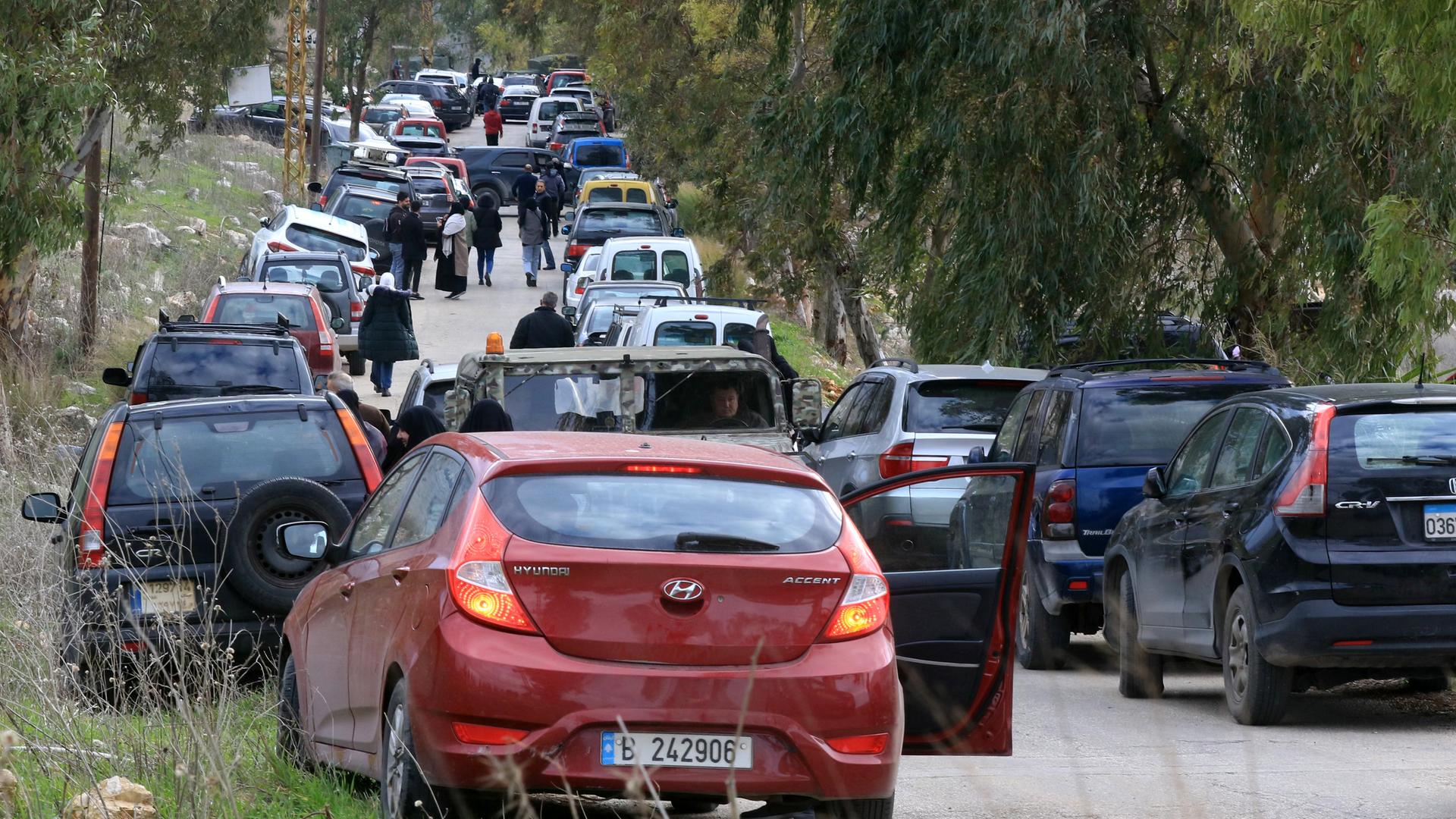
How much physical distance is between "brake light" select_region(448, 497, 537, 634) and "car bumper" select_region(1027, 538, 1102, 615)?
660 cm

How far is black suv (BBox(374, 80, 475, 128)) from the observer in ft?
253

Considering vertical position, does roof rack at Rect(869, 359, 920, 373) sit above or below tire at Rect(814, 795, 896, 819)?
above

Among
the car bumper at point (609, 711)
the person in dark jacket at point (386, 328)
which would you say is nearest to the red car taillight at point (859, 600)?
Answer: the car bumper at point (609, 711)

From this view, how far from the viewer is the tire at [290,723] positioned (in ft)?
25.2

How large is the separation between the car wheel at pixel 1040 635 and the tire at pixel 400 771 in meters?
6.50

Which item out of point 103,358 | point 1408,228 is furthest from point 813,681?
point 103,358

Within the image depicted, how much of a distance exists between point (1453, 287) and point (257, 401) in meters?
8.33

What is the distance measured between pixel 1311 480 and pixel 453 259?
2977 centimetres

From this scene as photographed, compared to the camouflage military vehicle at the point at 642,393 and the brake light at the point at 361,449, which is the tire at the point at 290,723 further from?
the camouflage military vehicle at the point at 642,393

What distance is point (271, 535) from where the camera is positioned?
906 cm

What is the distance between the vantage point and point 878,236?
68.8 feet

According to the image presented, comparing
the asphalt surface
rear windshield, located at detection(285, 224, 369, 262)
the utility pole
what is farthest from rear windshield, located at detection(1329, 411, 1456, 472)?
the utility pole

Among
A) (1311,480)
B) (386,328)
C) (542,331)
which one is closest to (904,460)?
A: (1311,480)

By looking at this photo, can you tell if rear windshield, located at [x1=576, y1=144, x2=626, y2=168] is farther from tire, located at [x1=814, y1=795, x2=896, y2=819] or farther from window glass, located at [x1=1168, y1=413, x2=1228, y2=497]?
tire, located at [x1=814, y1=795, x2=896, y2=819]
